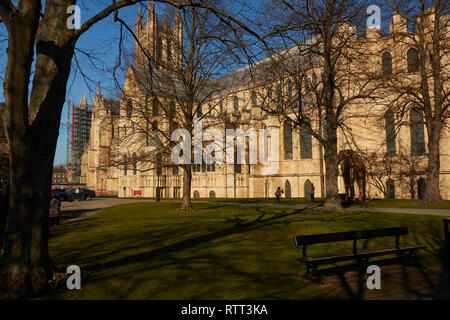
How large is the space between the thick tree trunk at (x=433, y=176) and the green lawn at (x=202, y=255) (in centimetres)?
649

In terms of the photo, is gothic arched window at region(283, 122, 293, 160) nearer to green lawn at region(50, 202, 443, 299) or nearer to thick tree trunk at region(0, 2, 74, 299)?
green lawn at region(50, 202, 443, 299)

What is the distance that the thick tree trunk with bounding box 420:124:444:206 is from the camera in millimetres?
19703

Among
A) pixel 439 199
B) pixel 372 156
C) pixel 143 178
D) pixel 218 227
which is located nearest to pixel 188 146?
pixel 218 227

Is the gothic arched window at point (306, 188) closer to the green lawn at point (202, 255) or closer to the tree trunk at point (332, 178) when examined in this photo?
the tree trunk at point (332, 178)

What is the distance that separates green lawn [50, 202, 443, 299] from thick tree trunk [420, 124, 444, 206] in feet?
21.3

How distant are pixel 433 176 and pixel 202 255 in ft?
58.2

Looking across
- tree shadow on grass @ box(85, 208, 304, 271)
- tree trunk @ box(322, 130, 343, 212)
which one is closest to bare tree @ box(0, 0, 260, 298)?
tree shadow on grass @ box(85, 208, 304, 271)

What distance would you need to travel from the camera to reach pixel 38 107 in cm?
547

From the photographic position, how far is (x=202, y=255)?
8078mm

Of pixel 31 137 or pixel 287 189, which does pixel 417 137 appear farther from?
pixel 31 137

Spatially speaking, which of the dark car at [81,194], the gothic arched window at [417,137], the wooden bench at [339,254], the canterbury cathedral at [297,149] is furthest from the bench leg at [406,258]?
the dark car at [81,194]

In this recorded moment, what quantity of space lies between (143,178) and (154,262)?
3806 centimetres
